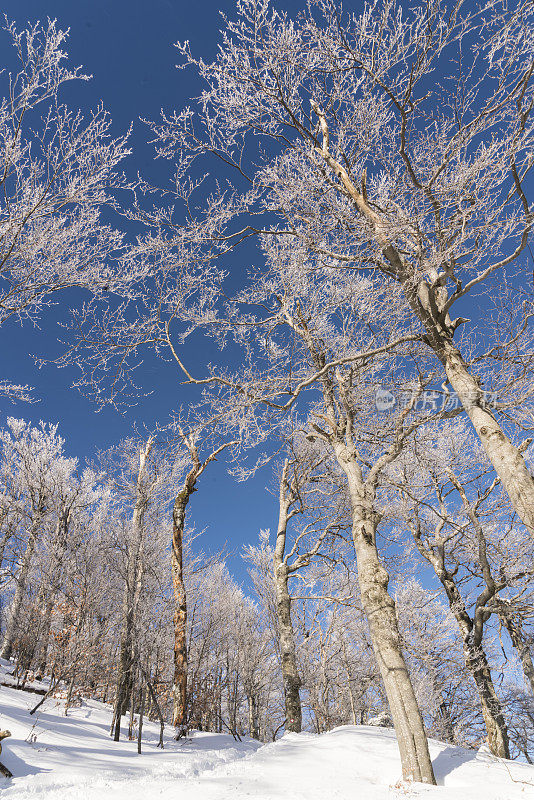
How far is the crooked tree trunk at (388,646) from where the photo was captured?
3.55 m

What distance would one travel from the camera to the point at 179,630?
770 cm

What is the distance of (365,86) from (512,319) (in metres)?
3.22

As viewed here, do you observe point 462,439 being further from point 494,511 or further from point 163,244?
point 163,244

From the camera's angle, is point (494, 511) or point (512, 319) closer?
point (512, 319)

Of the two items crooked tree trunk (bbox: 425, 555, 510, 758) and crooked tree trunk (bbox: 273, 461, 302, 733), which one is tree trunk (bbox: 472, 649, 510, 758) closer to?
crooked tree trunk (bbox: 425, 555, 510, 758)

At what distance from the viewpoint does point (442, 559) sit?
8.79 metres

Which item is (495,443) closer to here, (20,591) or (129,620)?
(129,620)

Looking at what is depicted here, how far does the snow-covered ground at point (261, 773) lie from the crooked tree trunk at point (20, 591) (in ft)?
29.3

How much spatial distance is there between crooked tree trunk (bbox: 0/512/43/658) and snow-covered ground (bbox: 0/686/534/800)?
8916 mm

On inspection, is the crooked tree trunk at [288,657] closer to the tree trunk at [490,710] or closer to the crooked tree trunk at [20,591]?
the tree trunk at [490,710]

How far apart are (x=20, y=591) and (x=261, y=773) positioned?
42.6 feet

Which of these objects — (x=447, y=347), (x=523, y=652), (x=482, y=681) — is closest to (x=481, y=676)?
(x=482, y=681)

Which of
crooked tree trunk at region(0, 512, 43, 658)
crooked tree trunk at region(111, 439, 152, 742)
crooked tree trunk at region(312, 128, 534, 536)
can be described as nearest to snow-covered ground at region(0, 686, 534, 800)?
crooked tree trunk at region(312, 128, 534, 536)

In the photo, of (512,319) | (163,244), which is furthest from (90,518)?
(512,319)
